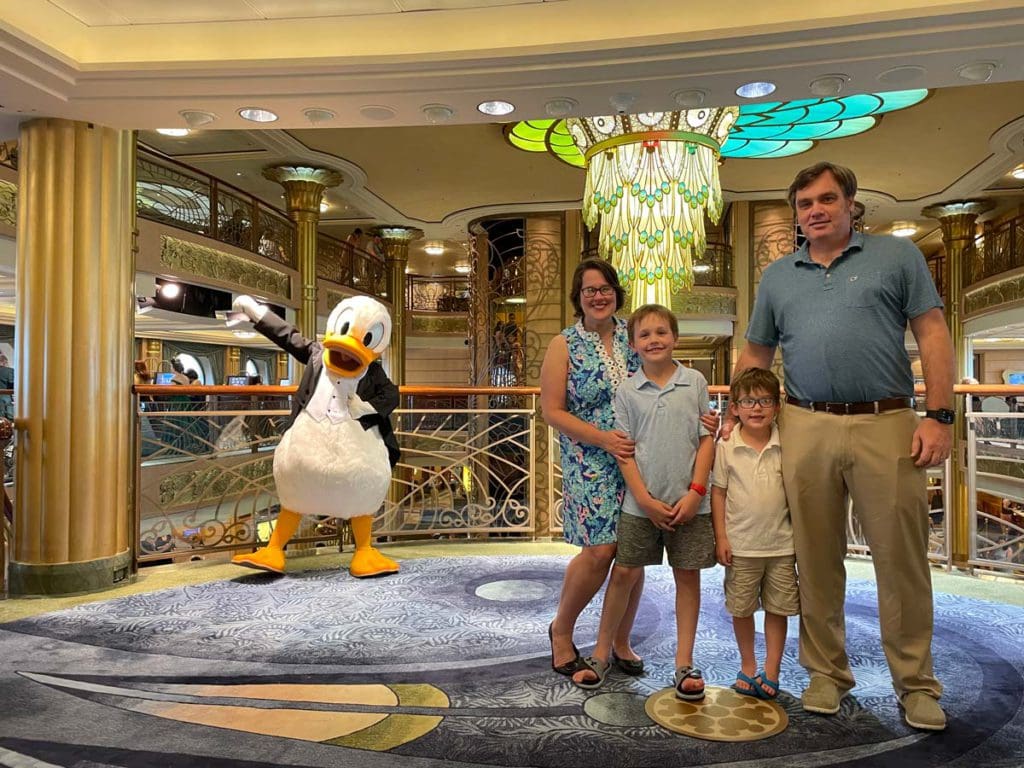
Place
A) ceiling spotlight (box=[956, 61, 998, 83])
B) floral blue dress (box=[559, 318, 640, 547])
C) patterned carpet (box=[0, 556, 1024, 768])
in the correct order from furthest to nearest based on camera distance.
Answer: ceiling spotlight (box=[956, 61, 998, 83]), floral blue dress (box=[559, 318, 640, 547]), patterned carpet (box=[0, 556, 1024, 768])

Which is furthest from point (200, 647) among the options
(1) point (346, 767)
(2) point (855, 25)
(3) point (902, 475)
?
(2) point (855, 25)

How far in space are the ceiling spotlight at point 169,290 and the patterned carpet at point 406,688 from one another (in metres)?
7.71

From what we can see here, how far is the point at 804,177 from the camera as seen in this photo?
6.35 ft

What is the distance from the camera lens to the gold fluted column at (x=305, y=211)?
810cm

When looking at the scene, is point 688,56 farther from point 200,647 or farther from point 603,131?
point 200,647

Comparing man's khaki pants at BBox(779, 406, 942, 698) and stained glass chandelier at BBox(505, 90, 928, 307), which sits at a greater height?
stained glass chandelier at BBox(505, 90, 928, 307)

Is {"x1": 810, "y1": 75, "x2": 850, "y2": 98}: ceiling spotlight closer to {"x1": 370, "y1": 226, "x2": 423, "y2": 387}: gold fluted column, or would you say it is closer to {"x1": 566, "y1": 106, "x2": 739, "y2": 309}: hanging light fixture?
{"x1": 566, "y1": 106, "x2": 739, "y2": 309}: hanging light fixture

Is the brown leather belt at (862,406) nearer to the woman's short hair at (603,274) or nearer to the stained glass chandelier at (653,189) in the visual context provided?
the woman's short hair at (603,274)

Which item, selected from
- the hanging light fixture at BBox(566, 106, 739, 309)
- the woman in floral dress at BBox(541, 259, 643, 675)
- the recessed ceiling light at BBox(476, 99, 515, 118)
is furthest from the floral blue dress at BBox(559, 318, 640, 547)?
the hanging light fixture at BBox(566, 106, 739, 309)

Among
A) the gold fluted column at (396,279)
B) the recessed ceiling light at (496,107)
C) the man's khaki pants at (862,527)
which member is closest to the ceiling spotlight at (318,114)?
the recessed ceiling light at (496,107)

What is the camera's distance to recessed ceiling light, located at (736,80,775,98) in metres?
2.94

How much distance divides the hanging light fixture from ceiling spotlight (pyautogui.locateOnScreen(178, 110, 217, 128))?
2258 millimetres

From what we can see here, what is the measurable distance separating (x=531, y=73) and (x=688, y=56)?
61 cm

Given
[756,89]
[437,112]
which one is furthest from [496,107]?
[756,89]
